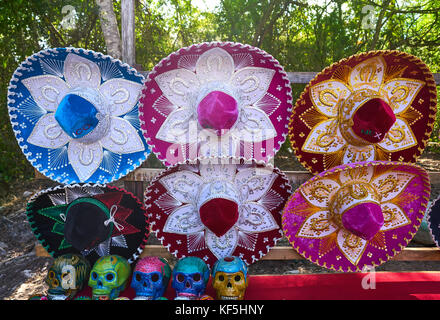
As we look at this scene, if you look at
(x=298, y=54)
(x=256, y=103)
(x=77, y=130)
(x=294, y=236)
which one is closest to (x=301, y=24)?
(x=298, y=54)

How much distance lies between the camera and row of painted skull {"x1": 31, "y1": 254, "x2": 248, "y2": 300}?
149cm

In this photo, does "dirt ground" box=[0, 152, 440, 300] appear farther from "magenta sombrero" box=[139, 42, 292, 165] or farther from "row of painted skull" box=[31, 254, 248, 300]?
"magenta sombrero" box=[139, 42, 292, 165]

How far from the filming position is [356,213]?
1.44 metres

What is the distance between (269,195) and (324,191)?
303 mm

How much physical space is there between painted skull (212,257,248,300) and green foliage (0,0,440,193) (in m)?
2.69

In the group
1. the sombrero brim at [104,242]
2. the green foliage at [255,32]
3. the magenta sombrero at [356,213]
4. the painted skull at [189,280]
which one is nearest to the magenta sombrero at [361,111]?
the magenta sombrero at [356,213]

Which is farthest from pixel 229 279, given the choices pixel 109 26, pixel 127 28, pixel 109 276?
pixel 109 26

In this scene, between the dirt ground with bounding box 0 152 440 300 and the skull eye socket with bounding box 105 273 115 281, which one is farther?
the dirt ground with bounding box 0 152 440 300

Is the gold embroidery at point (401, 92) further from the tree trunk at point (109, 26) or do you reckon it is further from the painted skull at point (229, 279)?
the tree trunk at point (109, 26)

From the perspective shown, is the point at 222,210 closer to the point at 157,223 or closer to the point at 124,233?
the point at 157,223

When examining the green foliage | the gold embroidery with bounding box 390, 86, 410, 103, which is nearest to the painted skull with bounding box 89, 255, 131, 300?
the gold embroidery with bounding box 390, 86, 410, 103

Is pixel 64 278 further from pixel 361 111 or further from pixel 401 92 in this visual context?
pixel 401 92

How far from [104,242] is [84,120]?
0.76 metres

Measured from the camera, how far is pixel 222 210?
1373 mm
